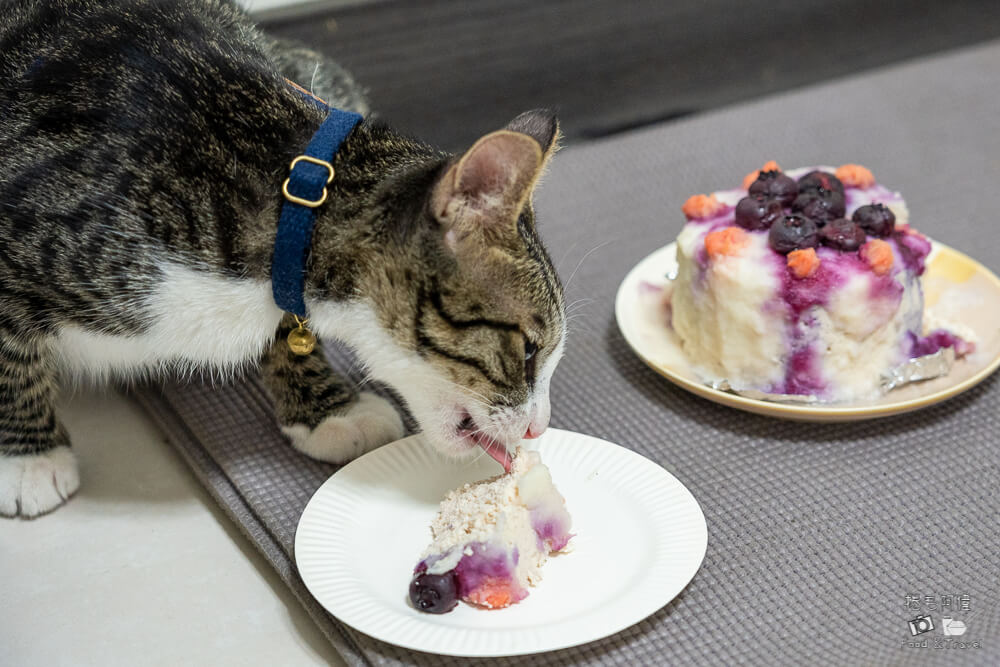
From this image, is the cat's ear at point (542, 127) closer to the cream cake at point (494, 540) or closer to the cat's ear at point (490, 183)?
the cat's ear at point (490, 183)

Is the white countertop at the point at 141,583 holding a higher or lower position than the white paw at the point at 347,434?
lower

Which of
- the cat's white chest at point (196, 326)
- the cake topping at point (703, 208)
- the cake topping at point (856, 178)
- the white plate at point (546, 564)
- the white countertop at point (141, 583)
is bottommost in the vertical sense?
the white countertop at point (141, 583)

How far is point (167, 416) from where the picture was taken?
1575 mm

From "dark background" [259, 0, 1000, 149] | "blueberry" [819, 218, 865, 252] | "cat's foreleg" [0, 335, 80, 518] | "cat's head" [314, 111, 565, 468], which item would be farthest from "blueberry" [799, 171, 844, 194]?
"cat's foreleg" [0, 335, 80, 518]

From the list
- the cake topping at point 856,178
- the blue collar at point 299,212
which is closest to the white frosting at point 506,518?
the blue collar at point 299,212

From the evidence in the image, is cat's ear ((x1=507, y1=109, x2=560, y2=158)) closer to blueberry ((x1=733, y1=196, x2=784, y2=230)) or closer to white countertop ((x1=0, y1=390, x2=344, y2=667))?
blueberry ((x1=733, y1=196, x2=784, y2=230))

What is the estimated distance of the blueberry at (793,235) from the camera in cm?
142

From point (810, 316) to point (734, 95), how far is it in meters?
1.60

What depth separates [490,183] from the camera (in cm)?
111

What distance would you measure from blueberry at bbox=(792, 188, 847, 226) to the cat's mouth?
1.92ft

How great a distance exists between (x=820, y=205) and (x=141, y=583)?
3.58 ft

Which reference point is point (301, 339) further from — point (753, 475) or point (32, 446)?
point (753, 475)

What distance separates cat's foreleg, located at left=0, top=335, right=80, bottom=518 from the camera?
1.37 m

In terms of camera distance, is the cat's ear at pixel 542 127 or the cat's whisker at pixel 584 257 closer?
the cat's ear at pixel 542 127
